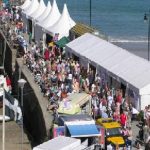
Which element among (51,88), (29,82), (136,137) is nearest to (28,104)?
(29,82)

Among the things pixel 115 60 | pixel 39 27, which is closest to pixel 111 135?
pixel 115 60

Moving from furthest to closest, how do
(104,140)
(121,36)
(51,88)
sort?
(121,36), (51,88), (104,140)

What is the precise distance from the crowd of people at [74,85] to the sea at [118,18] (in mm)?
15028

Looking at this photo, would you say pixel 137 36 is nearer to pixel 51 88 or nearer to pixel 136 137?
pixel 51 88

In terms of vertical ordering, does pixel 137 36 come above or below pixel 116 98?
below

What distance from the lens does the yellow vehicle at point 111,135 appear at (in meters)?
19.0

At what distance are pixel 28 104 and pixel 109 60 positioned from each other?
179 inches

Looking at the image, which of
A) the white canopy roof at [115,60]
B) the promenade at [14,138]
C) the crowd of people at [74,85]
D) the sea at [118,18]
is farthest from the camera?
the sea at [118,18]

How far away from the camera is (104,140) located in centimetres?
1936

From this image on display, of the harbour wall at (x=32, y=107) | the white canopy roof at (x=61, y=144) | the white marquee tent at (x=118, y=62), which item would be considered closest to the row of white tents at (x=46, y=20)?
the harbour wall at (x=32, y=107)

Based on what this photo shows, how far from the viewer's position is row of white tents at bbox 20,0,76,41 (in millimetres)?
36281

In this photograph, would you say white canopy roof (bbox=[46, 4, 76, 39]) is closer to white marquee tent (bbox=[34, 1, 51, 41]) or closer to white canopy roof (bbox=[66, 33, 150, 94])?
white marquee tent (bbox=[34, 1, 51, 41])

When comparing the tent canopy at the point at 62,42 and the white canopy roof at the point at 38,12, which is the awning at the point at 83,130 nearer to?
the tent canopy at the point at 62,42

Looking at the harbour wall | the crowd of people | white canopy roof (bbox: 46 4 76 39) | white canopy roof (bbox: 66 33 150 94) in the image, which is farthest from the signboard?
white canopy roof (bbox: 46 4 76 39)
